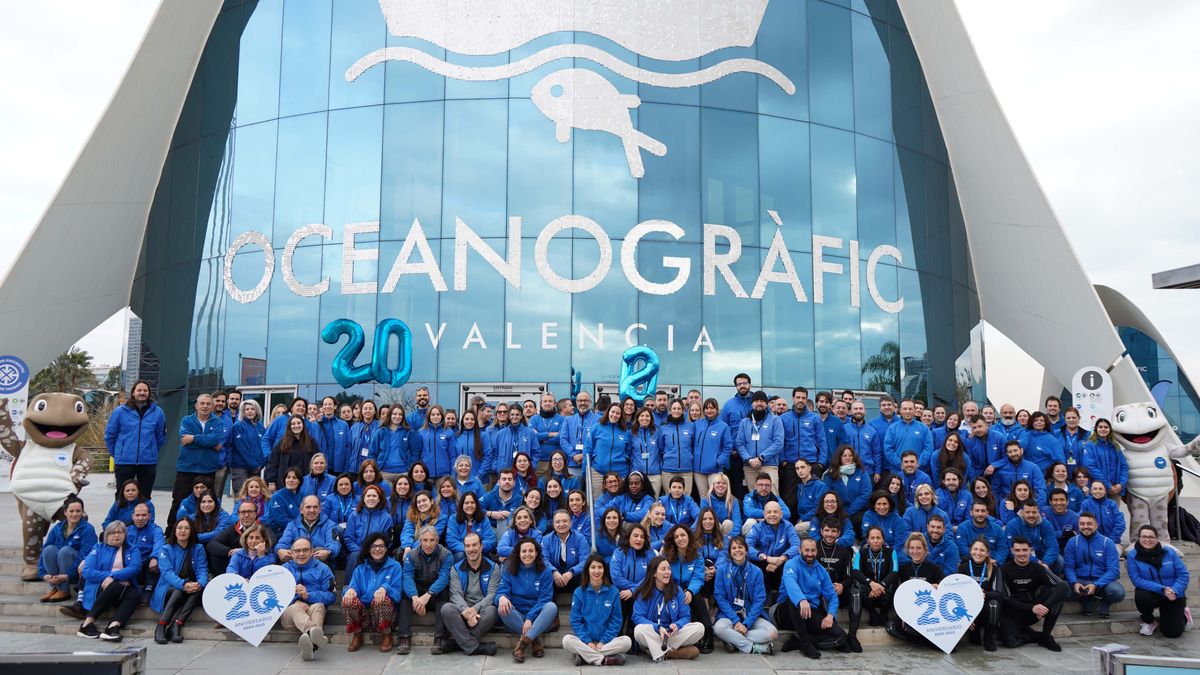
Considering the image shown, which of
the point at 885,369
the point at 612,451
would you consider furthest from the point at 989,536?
the point at 885,369

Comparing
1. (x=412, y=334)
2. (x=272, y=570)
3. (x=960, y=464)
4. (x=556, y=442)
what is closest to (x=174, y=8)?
(x=412, y=334)

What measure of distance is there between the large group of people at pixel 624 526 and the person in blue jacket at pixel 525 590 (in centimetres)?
2

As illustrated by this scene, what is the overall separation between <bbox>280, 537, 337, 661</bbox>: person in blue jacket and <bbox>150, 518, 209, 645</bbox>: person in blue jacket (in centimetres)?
84

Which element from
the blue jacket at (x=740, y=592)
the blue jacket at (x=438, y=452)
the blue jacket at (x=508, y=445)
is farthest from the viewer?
the blue jacket at (x=438, y=452)

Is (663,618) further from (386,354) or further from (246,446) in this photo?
(386,354)

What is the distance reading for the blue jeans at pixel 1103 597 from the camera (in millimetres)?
9016

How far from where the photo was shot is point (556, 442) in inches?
433

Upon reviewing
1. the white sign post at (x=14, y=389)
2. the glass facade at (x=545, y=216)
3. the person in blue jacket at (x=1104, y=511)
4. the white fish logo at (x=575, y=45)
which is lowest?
the person in blue jacket at (x=1104, y=511)

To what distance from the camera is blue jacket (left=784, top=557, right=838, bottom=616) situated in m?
8.02

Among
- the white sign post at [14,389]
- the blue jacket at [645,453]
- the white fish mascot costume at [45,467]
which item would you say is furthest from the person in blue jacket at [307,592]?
the white sign post at [14,389]

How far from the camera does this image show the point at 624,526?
8.55m

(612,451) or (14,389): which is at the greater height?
(14,389)

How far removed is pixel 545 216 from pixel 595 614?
9.73m

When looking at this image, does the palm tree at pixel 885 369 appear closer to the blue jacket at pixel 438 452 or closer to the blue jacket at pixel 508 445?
the blue jacket at pixel 508 445
